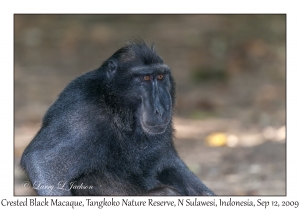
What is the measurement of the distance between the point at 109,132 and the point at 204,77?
843 cm

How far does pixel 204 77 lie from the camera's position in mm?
14695

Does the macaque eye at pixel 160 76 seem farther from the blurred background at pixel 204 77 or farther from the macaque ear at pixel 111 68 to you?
the blurred background at pixel 204 77

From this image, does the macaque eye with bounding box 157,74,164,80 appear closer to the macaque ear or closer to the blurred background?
the macaque ear

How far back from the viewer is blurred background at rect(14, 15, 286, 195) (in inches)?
379

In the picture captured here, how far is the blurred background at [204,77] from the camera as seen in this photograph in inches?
379

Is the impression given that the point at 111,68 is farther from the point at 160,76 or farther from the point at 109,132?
the point at 109,132

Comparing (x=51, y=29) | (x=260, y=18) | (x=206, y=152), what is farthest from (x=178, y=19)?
(x=206, y=152)

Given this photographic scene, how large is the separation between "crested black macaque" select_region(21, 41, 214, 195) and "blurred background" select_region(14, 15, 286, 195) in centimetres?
149

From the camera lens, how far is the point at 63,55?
16.5 m

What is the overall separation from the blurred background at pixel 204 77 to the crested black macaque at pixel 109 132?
149 centimetres

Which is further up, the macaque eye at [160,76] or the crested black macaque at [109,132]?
the macaque eye at [160,76]

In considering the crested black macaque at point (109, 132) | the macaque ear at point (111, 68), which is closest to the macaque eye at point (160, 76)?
the crested black macaque at point (109, 132)

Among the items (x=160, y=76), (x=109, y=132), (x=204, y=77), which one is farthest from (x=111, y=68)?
(x=204, y=77)
